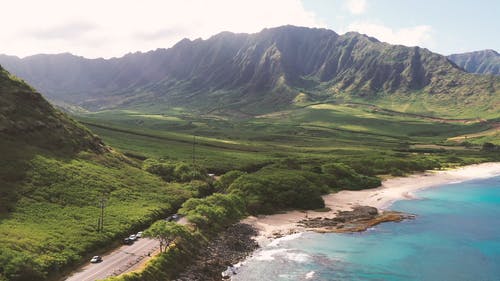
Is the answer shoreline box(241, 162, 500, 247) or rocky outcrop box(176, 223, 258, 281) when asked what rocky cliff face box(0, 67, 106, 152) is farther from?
shoreline box(241, 162, 500, 247)

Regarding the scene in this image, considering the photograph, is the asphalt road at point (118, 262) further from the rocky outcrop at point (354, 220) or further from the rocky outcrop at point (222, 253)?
the rocky outcrop at point (354, 220)

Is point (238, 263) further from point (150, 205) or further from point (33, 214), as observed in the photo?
point (33, 214)

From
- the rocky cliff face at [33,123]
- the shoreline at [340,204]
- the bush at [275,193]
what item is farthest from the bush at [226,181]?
the rocky cliff face at [33,123]

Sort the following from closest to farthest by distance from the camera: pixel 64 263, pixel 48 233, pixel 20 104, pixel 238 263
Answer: pixel 64 263
pixel 48 233
pixel 238 263
pixel 20 104

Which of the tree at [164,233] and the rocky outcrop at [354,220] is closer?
the tree at [164,233]

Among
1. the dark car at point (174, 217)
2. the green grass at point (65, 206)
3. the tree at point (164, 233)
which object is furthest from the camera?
the dark car at point (174, 217)

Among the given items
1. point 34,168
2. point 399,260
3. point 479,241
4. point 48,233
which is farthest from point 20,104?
point 479,241
